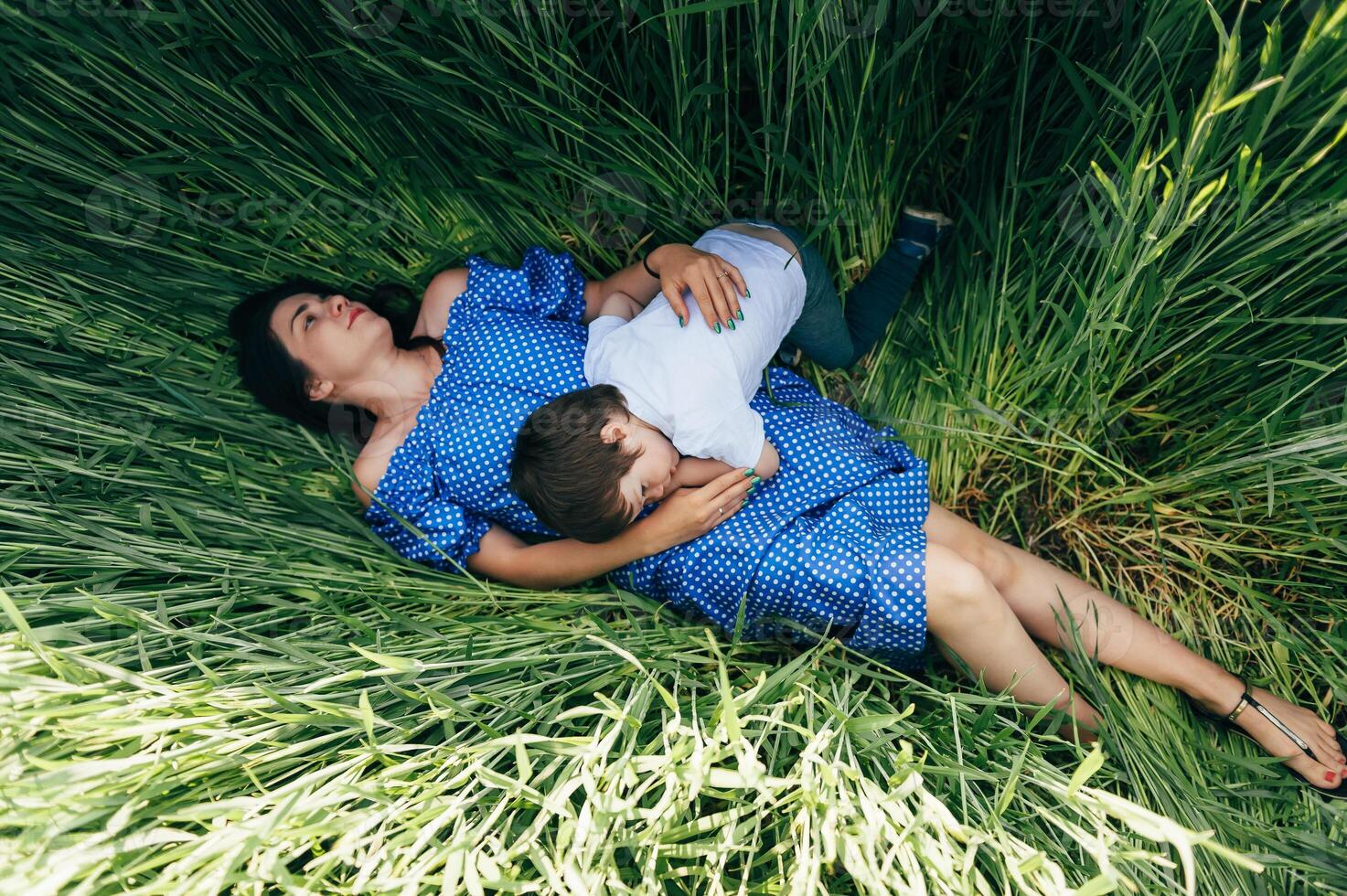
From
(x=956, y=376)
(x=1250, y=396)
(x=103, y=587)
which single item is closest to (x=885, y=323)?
(x=956, y=376)

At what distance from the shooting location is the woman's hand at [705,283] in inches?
58.6

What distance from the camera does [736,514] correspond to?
1570 millimetres

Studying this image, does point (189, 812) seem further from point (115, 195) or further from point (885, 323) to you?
point (885, 323)

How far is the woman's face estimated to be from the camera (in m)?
1.65

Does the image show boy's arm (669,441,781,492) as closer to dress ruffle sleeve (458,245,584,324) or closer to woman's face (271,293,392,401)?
dress ruffle sleeve (458,245,584,324)

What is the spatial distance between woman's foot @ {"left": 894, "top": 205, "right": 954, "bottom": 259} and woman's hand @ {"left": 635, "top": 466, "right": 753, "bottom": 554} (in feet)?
2.22

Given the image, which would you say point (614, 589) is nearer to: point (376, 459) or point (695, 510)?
point (695, 510)

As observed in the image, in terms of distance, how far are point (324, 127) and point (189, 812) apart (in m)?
1.41

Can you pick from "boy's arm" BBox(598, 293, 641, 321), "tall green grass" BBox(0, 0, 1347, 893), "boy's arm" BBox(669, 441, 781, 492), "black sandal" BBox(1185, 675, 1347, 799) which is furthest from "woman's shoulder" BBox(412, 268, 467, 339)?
"black sandal" BBox(1185, 675, 1347, 799)

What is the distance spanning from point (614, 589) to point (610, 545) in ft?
0.49

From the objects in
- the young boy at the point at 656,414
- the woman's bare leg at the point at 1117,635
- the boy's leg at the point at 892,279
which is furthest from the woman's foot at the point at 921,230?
the woman's bare leg at the point at 1117,635

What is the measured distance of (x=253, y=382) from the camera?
174 centimetres

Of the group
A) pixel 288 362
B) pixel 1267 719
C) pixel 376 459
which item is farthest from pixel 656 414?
pixel 1267 719

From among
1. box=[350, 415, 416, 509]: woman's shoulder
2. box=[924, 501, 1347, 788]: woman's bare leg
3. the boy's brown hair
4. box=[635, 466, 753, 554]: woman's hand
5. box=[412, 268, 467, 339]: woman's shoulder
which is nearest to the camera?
the boy's brown hair
